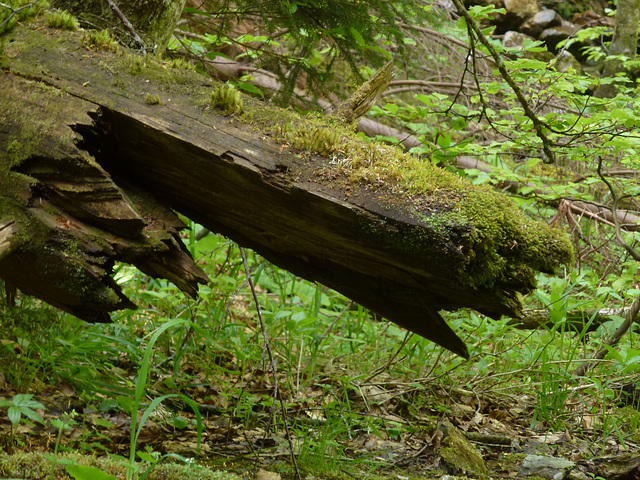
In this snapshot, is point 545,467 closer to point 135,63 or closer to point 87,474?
point 87,474

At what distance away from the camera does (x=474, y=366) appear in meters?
4.16

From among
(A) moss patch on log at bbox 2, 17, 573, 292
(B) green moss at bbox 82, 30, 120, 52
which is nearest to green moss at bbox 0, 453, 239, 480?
(A) moss patch on log at bbox 2, 17, 573, 292

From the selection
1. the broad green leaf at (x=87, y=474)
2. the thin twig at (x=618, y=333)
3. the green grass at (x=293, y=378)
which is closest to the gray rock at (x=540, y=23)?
the green grass at (x=293, y=378)

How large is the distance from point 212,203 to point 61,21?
1296 millimetres

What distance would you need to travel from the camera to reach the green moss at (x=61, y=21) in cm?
262

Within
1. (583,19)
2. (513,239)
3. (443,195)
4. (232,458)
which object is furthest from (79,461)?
(583,19)

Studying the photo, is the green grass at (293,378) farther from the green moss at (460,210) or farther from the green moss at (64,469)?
the green moss at (460,210)

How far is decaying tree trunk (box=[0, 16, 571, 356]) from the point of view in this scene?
196cm

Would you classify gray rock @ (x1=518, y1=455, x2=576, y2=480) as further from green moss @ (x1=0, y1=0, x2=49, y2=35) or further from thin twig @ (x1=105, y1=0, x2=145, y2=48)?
green moss @ (x1=0, y1=0, x2=49, y2=35)

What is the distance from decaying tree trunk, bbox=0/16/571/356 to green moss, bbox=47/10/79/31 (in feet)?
0.93

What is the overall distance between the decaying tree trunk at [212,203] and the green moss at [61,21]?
0.93ft

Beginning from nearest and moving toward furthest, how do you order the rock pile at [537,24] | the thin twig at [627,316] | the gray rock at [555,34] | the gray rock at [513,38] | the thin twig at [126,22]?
1. the thin twig at [126,22]
2. the thin twig at [627,316]
3. the gray rock at [513,38]
4. the gray rock at [555,34]
5. the rock pile at [537,24]

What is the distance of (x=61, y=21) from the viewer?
8.63 ft

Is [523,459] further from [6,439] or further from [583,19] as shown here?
[583,19]
